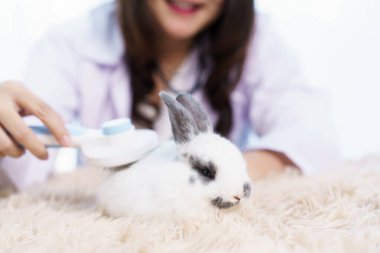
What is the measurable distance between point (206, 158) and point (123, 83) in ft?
1.69

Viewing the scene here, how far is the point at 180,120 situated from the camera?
0.46 m

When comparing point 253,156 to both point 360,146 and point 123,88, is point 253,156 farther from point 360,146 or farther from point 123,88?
point 360,146

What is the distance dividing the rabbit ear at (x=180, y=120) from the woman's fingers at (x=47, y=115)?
134mm

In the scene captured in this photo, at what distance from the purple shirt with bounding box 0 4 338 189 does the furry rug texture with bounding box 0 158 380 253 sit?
0.96 feet

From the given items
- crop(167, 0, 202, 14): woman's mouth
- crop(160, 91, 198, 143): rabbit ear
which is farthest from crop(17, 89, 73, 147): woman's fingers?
crop(167, 0, 202, 14): woman's mouth

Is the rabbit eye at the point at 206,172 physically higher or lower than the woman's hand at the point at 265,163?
higher

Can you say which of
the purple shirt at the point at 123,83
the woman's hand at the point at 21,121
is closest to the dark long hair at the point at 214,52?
the purple shirt at the point at 123,83

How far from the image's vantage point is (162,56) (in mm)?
1016

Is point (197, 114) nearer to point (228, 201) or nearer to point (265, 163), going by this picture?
point (228, 201)

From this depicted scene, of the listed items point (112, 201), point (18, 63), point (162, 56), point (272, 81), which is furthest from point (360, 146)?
point (112, 201)

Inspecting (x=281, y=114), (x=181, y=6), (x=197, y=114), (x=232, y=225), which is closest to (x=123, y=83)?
(x=181, y=6)

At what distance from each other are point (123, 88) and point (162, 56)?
0.47 ft

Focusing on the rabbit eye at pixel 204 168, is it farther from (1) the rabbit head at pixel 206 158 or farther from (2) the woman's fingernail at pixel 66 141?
(2) the woman's fingernail at pixel 66 141

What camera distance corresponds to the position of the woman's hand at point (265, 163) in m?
0.69
